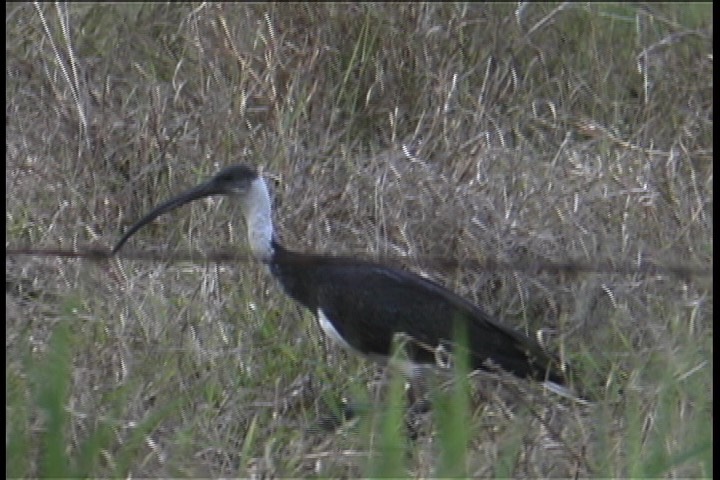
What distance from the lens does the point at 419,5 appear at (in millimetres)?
8203

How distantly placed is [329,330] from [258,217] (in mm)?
623

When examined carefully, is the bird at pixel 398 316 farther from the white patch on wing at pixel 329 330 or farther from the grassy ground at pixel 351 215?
the grassy ground at pixel 351 215

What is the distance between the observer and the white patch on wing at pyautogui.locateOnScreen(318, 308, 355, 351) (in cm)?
602

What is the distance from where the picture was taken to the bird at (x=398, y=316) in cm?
589

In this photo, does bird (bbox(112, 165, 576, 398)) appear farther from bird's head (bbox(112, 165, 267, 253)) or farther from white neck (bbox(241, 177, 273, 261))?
bird's head (bbox(112, 165, 267, 253))

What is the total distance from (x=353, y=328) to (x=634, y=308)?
0.96 m

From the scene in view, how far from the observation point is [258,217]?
652 centimetres

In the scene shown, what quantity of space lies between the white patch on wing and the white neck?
1.27 ft

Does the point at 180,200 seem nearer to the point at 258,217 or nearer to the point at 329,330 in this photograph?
the point at 258,217

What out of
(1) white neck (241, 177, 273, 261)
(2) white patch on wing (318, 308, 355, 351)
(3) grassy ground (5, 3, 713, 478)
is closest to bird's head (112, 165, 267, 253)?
(1) white neck (241, 177, 273, 261)

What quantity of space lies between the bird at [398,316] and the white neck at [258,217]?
48 mm

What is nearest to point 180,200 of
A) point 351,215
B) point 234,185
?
point 234,185

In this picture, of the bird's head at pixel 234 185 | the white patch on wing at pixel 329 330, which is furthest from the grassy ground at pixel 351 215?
the bird's head at pixel 234 185

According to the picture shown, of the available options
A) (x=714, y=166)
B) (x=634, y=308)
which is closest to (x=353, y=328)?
(x=634, y=308)
